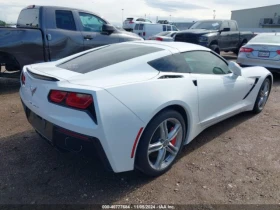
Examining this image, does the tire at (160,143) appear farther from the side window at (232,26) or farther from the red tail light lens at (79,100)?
the side window at (232,26)

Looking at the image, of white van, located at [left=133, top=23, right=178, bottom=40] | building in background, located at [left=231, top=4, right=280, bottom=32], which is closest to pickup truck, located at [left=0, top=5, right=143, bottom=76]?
white van, located at [left=133, top=23, right=178, bottom=40]

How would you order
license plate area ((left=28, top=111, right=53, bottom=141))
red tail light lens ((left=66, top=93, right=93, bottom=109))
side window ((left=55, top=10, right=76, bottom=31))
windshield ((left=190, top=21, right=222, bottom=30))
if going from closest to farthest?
red tail light lens ((left=66, top=93, right=93, bottom=109)), license plate area ((left=28, top=111, right=53, bottom=141)), side window ((left=55, top=10, right=76, bottom=31)), windshield ((left=190, top=21, right=222, bottom=30))

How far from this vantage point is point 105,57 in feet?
9.96

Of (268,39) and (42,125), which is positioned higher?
(268,39)

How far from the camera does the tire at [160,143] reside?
2.47m

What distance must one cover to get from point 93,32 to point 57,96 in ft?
15.4

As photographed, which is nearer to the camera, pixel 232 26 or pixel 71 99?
A: pixel 71 99

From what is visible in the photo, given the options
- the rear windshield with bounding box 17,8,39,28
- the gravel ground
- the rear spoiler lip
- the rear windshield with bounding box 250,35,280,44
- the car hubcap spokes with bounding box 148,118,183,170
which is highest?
the rear windshield with bounding box 17,8,39,28

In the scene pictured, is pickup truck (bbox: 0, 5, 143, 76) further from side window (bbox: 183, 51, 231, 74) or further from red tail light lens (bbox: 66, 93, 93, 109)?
A: red tail light lens (bbox: 66, 93, 93, 109)

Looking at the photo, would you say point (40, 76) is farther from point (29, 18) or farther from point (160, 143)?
Result: point (29, 18)

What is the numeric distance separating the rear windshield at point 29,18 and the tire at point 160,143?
4.50 m

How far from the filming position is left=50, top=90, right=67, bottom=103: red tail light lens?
2258mm

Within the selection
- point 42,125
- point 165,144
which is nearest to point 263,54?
point 165,144

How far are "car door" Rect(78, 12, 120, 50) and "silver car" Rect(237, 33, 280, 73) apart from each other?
385 cm
